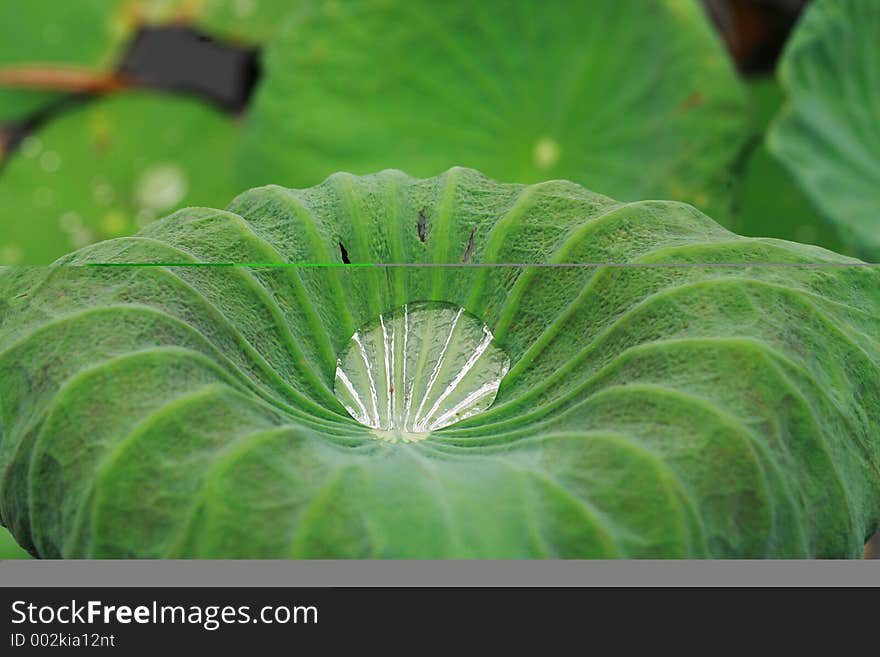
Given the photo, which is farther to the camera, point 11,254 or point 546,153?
point 546,153

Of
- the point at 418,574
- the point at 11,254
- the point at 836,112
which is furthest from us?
the point at 836,112

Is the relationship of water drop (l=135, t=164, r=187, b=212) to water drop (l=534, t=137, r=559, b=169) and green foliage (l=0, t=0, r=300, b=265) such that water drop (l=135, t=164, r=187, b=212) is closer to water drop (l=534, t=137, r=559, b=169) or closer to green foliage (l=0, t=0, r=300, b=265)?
green foliage (l=0, t=0, r=300, b=265)

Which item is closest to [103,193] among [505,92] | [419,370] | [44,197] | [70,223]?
[44,197]

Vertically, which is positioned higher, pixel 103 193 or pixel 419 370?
pixel 103 193

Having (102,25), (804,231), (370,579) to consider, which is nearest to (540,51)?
(804,231)

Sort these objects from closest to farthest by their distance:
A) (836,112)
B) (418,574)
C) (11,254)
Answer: (418,574), (11,254), (836,112)

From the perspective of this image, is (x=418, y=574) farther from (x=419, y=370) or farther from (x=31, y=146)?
(x=31, y=146)

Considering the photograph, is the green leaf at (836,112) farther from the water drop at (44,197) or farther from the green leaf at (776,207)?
the water drop at (44,197)

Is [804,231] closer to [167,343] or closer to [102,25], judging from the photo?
[167,343]
